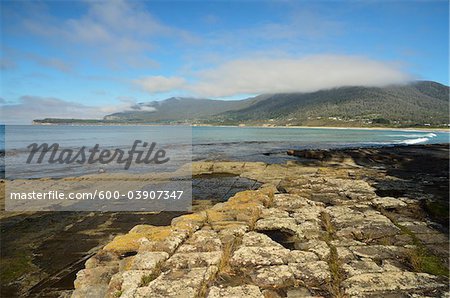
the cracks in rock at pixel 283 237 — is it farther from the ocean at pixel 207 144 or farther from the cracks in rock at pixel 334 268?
the ocean at pixel 207 144

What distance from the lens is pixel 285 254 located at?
7281 millimetres

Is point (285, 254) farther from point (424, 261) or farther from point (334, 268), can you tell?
point (424, 261)

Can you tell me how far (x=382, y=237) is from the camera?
28.0 feet

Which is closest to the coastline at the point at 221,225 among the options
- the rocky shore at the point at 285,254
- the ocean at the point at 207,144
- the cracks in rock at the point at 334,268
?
the rocky shore at the point at 285,254

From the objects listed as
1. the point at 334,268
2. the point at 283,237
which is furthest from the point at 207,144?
the point at 334,268

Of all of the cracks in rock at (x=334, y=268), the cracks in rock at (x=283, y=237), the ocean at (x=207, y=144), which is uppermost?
the cracks in rock at (x=334, y=268)

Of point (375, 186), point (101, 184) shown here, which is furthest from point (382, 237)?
point (101, 184)

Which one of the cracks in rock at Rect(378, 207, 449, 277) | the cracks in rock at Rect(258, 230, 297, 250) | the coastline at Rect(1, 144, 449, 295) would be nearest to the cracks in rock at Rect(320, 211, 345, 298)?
the coastline at Rect(1, 144, 449, 295)

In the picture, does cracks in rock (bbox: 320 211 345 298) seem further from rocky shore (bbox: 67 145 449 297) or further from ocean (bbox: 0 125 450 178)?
ocean (bbox: 0 125 450 178)

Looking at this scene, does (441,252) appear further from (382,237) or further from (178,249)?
(178,249)

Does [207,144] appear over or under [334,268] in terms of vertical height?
under

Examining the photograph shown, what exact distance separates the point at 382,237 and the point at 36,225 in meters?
13.0

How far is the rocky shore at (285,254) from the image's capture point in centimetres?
598

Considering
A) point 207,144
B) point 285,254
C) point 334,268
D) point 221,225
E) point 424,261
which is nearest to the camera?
point 334,268
